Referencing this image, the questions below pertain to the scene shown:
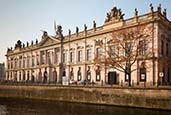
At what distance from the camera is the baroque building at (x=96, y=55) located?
138 ft

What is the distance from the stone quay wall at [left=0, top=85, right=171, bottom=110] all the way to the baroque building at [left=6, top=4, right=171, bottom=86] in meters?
5.89

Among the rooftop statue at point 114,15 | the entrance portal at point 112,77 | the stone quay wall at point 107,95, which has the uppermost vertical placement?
the rooftop statue at point 114,15

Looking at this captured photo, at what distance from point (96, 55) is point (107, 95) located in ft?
56.2

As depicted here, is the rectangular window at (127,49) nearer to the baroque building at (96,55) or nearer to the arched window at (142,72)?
the baroque building at (96,55)

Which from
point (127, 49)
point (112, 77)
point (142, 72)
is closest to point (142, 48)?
point (127, 49)

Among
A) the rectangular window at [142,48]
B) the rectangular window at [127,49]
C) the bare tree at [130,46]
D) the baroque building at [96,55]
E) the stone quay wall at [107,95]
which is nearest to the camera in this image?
the stone quay wall at [107,95]

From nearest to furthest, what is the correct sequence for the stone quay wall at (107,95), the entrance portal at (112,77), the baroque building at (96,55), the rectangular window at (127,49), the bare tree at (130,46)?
the stone quay wall at (107,95) → the rectangular window at (127,49) → the bare tree at (130,46) → the baroque building at (96,55) → the entrance portal at (112,77)

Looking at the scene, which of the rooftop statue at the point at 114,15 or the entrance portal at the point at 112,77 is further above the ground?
the rooftop statue at the point at 114,15

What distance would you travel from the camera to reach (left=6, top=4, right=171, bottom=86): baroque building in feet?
138

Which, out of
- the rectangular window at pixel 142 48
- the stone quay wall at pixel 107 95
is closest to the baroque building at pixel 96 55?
the rectangular window at pixel 142 48

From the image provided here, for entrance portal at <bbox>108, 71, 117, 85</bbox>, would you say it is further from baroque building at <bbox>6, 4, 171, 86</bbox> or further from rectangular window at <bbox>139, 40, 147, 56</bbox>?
rectangular window at <bbox>139, 40, 147, 56</bbox>

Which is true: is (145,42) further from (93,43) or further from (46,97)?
(46,97)

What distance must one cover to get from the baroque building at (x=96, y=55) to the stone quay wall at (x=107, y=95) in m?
5.89

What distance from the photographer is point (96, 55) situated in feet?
170
